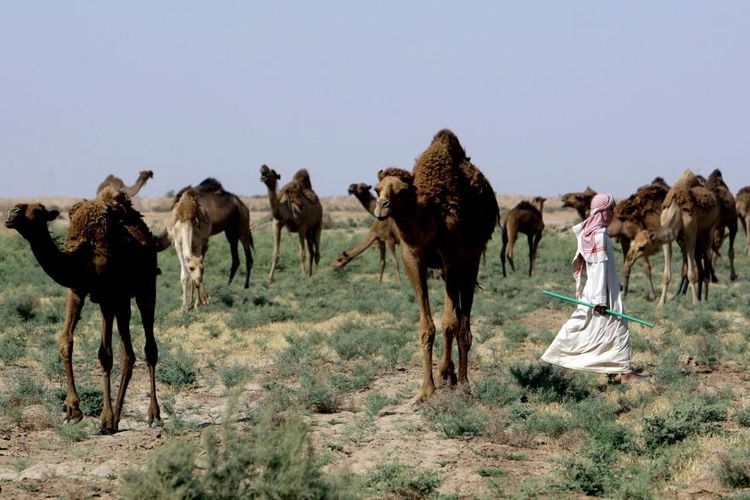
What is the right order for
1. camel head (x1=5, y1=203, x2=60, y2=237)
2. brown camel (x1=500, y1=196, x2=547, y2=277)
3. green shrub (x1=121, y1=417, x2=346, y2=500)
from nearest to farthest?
green shrub (x1=121, y1=417, x2=346, y2=500) → camel head (x1=5, y1=203, x2=60, y2=237) → brown camel (x1=500, y1=196, x2=547, y2=277)

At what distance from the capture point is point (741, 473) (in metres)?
7.27

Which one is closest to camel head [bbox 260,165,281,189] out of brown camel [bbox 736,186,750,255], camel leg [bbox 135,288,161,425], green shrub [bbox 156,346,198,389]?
green shrub [bbox 156,346,198,389]

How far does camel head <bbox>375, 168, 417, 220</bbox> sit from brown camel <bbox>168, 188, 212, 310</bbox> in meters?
8.85

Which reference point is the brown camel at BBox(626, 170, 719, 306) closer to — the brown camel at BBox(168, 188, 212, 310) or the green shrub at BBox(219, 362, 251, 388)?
the brown camel at BBox(168, 188, 212, 310)

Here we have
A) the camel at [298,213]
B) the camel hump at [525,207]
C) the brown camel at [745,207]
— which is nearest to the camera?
the camel at [298,213]

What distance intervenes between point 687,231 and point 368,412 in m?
12.8

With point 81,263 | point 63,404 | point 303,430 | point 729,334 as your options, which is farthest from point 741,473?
point 729,334

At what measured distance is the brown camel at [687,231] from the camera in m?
20.7

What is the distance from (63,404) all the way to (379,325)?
7181 mm

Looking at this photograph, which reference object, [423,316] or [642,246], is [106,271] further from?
[642,246]

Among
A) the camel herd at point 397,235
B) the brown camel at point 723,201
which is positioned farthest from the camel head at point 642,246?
the camel herd at point 397,235

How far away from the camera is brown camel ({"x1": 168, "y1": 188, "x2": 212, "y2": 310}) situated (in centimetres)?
1888

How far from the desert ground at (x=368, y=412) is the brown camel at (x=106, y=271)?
15.1 inches

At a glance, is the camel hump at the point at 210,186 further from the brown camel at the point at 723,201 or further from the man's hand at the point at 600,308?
the man's hand at the point at 600,308
